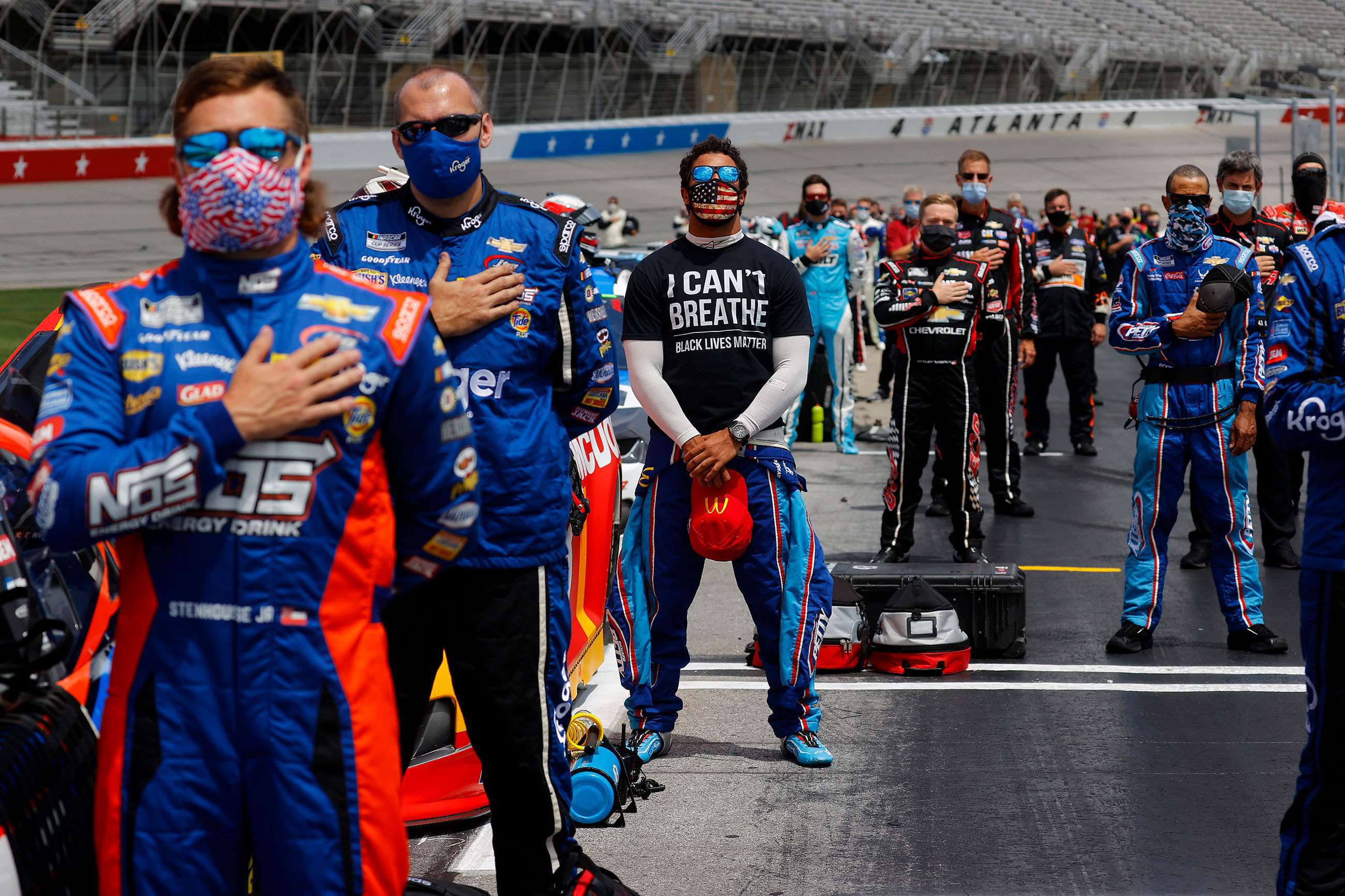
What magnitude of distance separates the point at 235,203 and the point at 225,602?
0.68m

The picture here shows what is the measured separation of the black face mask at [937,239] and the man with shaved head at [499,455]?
5736 millimetres

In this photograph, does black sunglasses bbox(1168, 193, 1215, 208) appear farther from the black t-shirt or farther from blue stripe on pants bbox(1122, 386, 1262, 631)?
the black t-shirt

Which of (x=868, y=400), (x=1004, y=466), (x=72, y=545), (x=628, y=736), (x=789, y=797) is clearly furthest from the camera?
(x=868, y=400)

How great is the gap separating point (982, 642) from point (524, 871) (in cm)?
405

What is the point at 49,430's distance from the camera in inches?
103

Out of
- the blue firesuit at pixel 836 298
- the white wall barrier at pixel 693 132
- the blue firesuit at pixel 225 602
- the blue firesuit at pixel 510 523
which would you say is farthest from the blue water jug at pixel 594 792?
the white wall barrier at pixel 693 132

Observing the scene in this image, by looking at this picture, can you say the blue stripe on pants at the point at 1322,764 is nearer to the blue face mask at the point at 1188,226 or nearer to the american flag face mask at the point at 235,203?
the american flag face mask at the point at 235,203

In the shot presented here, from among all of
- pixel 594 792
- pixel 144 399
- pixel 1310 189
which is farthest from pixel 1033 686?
pixel 144 399

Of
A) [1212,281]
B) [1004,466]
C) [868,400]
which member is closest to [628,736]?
[1212,281]

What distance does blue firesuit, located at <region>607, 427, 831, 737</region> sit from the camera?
226 inches

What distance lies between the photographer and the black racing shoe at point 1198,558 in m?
9.37

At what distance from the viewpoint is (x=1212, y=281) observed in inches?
284

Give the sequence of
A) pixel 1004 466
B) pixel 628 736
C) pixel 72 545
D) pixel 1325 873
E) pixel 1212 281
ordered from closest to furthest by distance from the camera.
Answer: pixel 72 545 < pixel 1325 873 < pixel 628 736 < pixel 1212 281 < pixel 1004 466

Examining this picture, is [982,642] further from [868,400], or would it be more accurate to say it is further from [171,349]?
[868,400]
